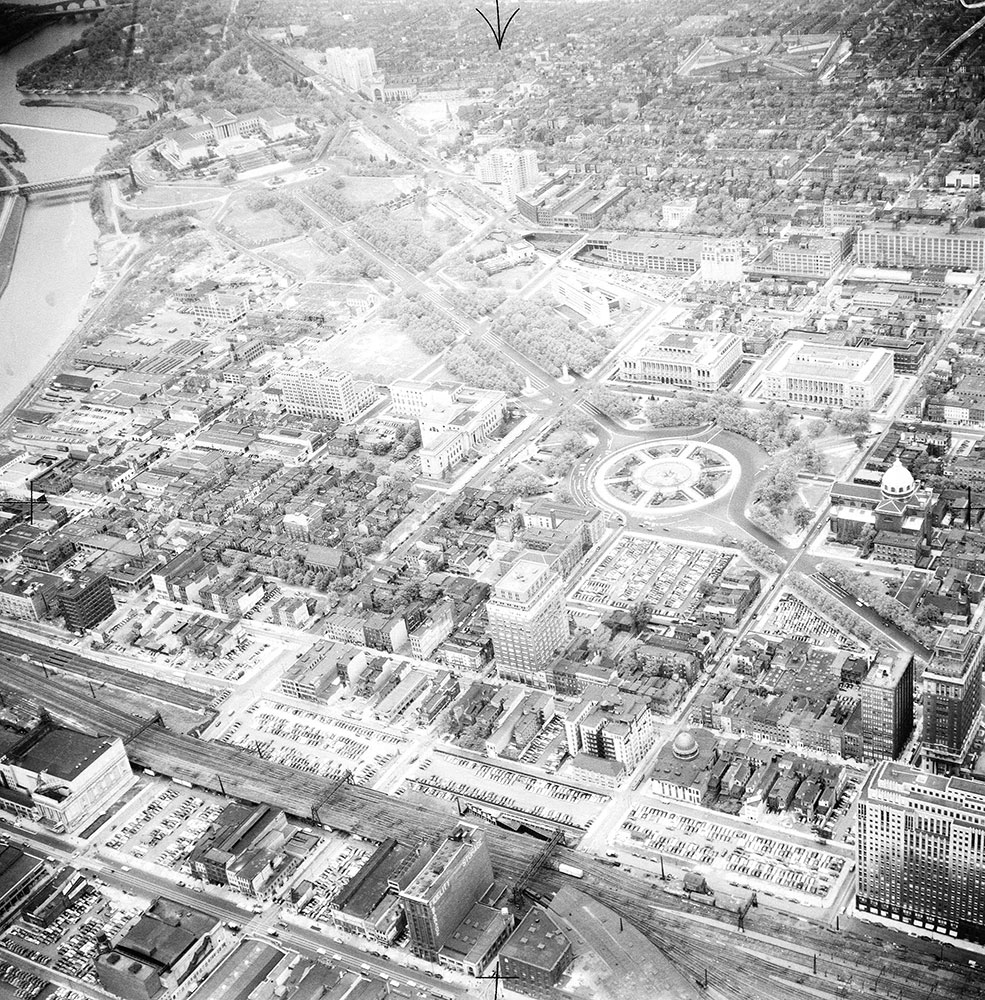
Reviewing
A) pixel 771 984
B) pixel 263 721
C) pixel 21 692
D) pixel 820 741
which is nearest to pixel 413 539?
pixel 263 721

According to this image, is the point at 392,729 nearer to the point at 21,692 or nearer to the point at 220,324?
the point at 21,692

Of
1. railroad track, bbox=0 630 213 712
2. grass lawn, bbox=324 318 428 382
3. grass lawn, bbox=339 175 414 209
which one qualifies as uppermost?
grass lawn, bbox=339 175 414 209

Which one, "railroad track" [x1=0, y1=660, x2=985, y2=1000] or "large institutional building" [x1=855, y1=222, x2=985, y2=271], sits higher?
"large institutional building" [x1=855, y1=222, x2=985, y2=271]

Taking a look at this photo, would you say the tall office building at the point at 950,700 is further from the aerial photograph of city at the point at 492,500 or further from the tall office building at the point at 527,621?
the tall office building at the point at 527,621

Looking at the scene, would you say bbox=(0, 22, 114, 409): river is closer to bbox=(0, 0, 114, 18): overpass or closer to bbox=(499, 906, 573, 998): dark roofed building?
bbox=(0, 0, 114, 18): overpass

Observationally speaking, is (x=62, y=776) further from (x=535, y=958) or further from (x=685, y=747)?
(x=685, y=747)

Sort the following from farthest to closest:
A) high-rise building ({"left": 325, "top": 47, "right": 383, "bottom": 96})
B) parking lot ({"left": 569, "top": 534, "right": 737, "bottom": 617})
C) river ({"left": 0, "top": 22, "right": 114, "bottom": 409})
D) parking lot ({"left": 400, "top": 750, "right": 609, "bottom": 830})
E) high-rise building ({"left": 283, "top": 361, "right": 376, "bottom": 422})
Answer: high-rise building ({"left": 325, "top": 47, "right": 383, "bottom": 96}), river ({"left": 0, "top": 22, "right": 114, "bottom": 409}), high-rise building ({"left": 283, "top": 361, "right": 376, "bottom": 422}), parking lot ({"left": 569, "top": 534, "right": 737, "bottom": 617}), parking lot ({"left": 400, "top": 750, "right": 609, "bottom": 830})

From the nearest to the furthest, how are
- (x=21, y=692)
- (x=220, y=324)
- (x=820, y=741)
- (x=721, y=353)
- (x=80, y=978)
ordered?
(x=80, y=978), (x=820, y=741), (x=21, y=692), (x=721, y=353), (x=220, y=324)

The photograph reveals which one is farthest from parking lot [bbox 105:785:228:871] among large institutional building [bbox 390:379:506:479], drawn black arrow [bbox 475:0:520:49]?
drawn black arrow [bbox 475:0:520:49]
